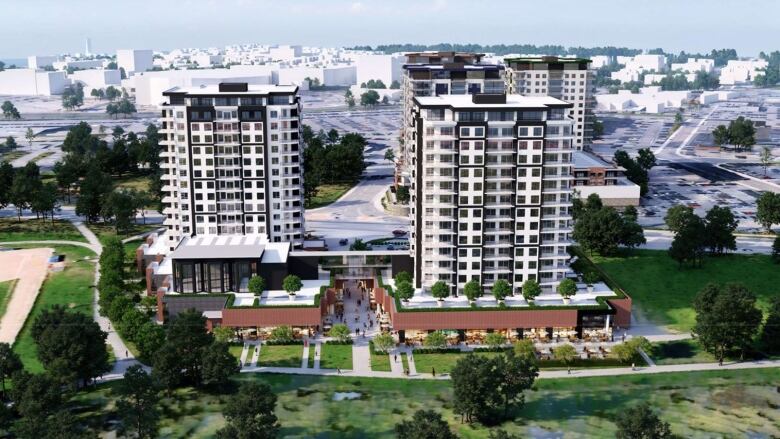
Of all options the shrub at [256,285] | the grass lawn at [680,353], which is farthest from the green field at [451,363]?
the shrub at [256,285]

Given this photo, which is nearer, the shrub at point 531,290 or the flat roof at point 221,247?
the shrub at point 531,290

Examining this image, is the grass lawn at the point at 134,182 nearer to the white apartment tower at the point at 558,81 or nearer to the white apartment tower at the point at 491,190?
the white apartment tower at the point at 558,81

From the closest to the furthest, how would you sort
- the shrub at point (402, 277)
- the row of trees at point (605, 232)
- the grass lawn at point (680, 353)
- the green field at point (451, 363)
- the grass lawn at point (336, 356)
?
1. the green field at point (451, 363)
2. the grass lawn at point (336, 356)
3. the grass lawn at point (680, 353)
4. the shrub at point (402, 277)
5. the row of trees at point (605, 232)

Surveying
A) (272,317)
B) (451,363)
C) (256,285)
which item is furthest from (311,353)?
(451,363)

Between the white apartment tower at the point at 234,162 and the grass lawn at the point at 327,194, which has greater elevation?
the white apartment tower at the point at 234,162

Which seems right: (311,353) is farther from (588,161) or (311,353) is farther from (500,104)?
(588,161)

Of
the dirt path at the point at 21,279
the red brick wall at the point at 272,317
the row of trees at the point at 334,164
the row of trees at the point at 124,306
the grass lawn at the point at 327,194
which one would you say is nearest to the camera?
the row of trees at the point at 124,306
